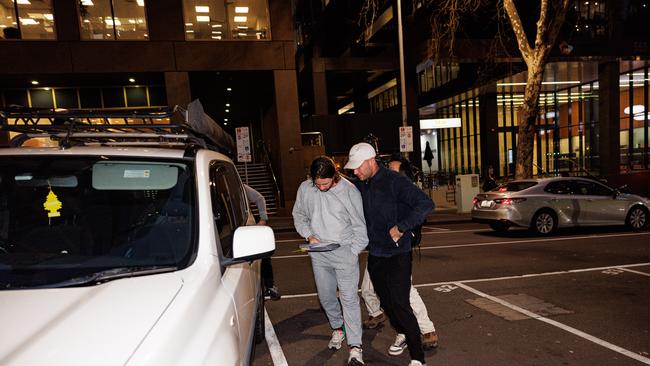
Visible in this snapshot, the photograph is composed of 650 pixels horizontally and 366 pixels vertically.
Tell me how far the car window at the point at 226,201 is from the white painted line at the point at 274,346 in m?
1.42

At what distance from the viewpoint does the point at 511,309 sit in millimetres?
5184

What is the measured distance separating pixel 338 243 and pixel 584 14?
83.9 feet

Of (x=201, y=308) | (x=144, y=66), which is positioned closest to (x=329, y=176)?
(x=201, y=308)

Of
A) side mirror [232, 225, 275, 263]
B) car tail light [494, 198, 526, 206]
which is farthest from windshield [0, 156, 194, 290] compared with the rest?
car tail light [494, 198, 526, 206]

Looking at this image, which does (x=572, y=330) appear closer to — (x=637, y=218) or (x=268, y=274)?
(x=268, y=274)

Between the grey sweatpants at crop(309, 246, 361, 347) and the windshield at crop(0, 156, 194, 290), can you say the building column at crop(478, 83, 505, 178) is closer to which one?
the grey sweatpants at crop(309, 246, 361, 347)

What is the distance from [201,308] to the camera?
1848 millimetres

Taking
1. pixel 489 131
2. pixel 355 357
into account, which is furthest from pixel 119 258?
pixel 489 131

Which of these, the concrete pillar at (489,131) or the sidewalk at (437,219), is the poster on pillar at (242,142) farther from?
the concrete pillar at (489,131)

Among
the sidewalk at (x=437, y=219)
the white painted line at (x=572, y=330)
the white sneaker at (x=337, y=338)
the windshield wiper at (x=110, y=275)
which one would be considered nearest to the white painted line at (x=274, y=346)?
the white sneaker at (x=337, y=338)

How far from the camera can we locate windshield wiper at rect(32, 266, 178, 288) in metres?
1.85

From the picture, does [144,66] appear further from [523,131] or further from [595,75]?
[595,75]

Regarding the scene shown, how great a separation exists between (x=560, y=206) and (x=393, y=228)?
29.7 feet

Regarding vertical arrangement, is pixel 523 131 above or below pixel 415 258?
above
